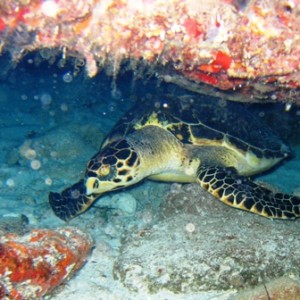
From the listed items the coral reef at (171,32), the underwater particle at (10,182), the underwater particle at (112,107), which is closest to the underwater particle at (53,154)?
the underwater particle at (10,182)

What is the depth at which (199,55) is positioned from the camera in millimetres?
2861

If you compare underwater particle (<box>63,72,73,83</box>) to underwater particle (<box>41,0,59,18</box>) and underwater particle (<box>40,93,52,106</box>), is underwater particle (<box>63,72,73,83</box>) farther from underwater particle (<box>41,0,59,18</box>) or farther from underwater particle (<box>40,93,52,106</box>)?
underwater particle (<box>41,0,59,18</box>)

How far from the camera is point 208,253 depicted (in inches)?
134

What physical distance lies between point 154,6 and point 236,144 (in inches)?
149

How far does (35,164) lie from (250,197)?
4.16 m

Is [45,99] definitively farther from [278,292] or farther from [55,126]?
[278,292]

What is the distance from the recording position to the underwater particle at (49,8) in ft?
7.87

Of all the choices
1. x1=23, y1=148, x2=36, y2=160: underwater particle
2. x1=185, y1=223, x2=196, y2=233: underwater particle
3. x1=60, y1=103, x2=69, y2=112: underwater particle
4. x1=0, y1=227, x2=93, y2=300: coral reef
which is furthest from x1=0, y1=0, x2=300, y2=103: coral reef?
x1=60, y1=103, x2=69, y2=112: underwater particle

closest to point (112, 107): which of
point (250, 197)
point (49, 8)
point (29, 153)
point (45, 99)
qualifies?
point (45, 99)

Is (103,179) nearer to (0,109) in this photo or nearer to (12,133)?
(12,133)

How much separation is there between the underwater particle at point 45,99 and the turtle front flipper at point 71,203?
644 cm

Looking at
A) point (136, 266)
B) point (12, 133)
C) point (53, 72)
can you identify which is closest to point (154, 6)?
point (136, 266)

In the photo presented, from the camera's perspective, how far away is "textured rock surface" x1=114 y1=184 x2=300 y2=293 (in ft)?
10.5

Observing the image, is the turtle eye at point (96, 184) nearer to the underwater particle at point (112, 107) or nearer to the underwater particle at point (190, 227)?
the underwater particle at point (190, 227)
